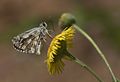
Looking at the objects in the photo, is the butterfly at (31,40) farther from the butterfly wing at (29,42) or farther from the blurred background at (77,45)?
the blurred background at (77,45)

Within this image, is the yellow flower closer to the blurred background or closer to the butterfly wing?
the butterfly wing

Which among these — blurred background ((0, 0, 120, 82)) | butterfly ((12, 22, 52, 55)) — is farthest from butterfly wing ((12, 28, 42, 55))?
blurred background ((0, 0, 120, 82))

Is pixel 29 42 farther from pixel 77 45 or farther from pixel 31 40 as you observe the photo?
pixel 77 45

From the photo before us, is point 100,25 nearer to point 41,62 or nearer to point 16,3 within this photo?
point 41,62

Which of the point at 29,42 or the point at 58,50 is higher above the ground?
the point at 29,42

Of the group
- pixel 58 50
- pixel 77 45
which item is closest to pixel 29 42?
pixel 58 50

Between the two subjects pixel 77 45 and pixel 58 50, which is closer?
pixel 58 50
